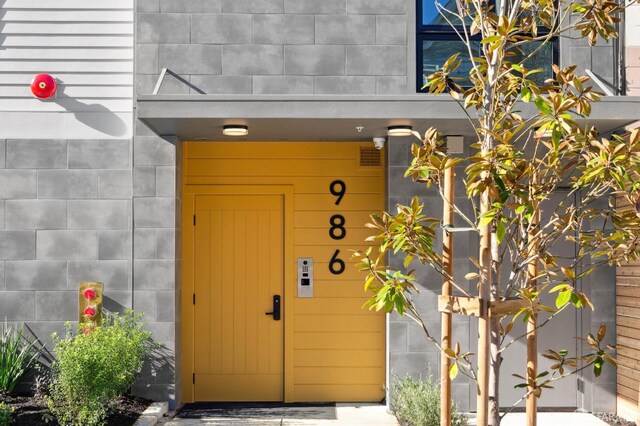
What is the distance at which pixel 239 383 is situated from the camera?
9.11m

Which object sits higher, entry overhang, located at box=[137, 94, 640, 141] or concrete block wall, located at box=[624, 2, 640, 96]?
concrete block wall, located at box=[624, 2, 640, 96]

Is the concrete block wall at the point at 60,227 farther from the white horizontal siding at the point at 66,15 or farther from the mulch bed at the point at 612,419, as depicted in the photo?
the mulch bed at the point at 612,419

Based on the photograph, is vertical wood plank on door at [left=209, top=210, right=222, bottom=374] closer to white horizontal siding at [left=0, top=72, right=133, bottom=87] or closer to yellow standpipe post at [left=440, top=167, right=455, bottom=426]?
white horizontal siding at [left=0, top=72, right=133, bottom=87]

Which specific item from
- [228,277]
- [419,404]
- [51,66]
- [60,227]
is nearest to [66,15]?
[51,66]

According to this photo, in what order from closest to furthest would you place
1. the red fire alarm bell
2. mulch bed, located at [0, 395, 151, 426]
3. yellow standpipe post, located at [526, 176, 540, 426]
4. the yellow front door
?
yellow standpipe post, located at [526, 176, 540, 426]
mulch bed, located at [0, 395, 151, 426]
the red fire alarm bell
the yellow front door

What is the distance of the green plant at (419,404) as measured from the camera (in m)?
7.27

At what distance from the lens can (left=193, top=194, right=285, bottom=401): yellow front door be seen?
29.9ft

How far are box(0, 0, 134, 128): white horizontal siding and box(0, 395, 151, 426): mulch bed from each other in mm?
2797

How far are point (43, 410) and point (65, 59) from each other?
142 inches

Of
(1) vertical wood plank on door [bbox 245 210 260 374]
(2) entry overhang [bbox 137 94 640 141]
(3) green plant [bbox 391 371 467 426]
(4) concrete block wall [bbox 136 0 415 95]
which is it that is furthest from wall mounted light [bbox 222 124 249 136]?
(3) green plant [bbox 391 371 467 426]

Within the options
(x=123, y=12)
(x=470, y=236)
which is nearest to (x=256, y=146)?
(x=123, y=12)

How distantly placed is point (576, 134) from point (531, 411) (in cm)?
151

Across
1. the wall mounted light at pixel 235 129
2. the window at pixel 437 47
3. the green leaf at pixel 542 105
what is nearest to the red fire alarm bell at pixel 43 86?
the wall mounted light at pixel 235 129

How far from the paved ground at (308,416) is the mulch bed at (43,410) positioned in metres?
0.38
